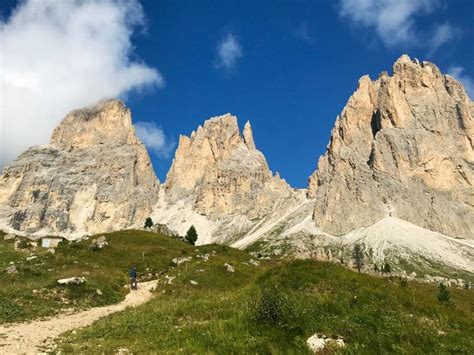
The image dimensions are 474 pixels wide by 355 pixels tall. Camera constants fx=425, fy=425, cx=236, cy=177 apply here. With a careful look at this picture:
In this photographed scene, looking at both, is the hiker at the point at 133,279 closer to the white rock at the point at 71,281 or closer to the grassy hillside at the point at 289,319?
the white rock at the point at 71,281

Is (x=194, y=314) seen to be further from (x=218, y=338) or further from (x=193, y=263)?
(x=193, y=263)

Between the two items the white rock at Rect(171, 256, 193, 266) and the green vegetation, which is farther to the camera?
the white rock at Rect(171, 256, 193, 266)

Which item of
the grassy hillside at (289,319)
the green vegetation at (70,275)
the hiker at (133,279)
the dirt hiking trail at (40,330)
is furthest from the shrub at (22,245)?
the dirt hiking trail at (40,330)

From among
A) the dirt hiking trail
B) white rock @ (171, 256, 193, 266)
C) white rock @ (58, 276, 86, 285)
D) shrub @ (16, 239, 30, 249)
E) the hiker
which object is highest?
shrub @ (16, 239, 30, 249)

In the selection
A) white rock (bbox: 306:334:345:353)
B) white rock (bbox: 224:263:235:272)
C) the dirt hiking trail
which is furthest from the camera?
white rock (bbox: 224:263:235:272)

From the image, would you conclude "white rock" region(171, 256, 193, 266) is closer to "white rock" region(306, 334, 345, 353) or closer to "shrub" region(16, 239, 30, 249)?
A: "shrub" region(16, 239, 30, 249)

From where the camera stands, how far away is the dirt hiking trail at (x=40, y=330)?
57.1 ft

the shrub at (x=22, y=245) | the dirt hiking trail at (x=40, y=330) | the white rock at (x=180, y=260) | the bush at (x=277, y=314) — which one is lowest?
the dirt hiking trail at (x=40, y=330)

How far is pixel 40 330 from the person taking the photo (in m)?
21.5

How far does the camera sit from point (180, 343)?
16047mm

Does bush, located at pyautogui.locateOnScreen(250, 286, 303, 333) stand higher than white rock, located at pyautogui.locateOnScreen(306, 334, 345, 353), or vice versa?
bush, located at pyautogui.locateOnScreen(250, 286, 303, 333)

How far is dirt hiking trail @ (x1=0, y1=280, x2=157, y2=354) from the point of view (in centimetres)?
1741

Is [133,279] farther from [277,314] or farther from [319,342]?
[319,342]

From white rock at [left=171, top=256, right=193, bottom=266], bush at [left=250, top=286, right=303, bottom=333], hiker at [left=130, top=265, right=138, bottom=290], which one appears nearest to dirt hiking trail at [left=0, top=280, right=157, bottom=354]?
hiker at [left=130, top=265, right=138, bottom=290]
